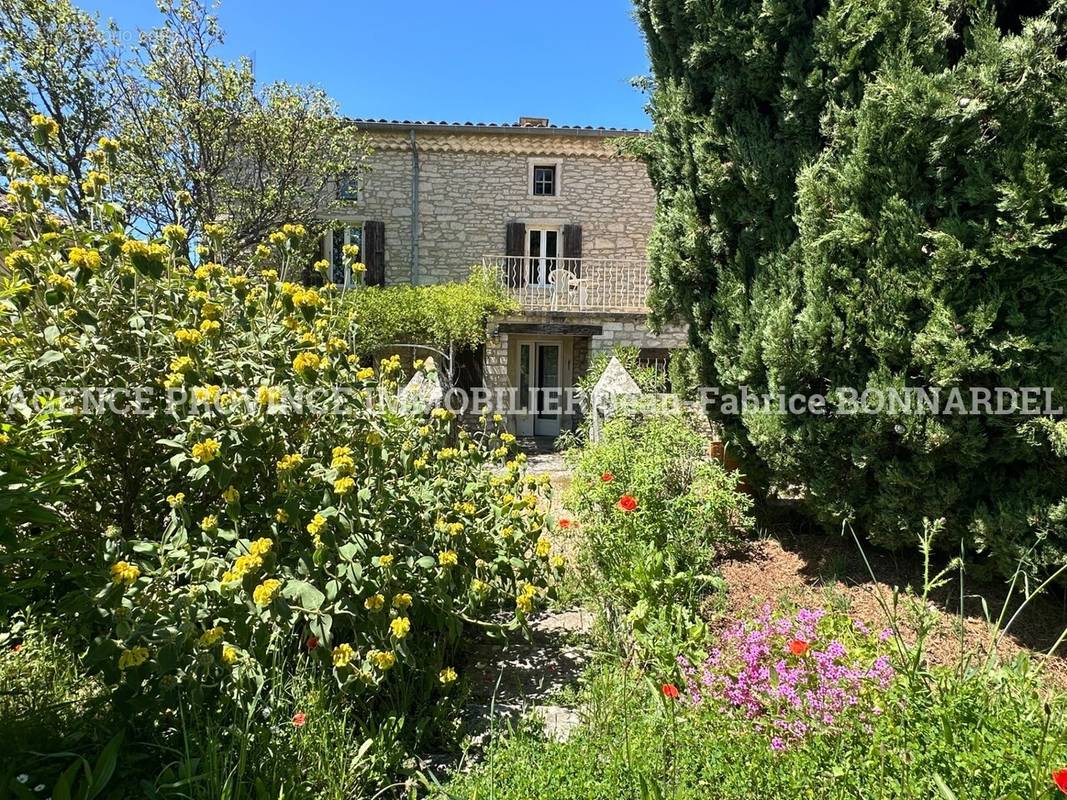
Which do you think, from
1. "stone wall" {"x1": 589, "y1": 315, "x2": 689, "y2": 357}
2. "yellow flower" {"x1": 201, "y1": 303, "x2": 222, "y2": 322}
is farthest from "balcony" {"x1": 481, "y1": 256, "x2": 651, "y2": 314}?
"yellow flower" {"x1": 201, "y1": 303, "x2": 222, "y2": 322}

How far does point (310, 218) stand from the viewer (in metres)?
10.9

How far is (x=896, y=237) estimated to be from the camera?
286 centimetres

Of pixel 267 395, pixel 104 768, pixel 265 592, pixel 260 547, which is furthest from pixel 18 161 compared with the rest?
pixel 104 768

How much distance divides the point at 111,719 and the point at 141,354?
131cm

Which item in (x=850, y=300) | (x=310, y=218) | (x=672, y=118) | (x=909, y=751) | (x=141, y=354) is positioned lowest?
(x=909, y=751)

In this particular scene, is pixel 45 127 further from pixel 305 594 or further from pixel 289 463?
pixel 305 594

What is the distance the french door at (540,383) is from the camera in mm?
14125

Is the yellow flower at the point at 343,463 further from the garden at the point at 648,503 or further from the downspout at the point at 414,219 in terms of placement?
the downspout at the point at 414,219

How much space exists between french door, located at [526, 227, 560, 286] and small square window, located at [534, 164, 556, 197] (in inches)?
35.4

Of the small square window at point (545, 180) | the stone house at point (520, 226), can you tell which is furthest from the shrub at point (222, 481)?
the small square window at point (545, 180)

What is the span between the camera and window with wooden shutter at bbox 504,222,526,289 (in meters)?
13.2

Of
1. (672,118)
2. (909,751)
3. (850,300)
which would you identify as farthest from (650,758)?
(672,118)

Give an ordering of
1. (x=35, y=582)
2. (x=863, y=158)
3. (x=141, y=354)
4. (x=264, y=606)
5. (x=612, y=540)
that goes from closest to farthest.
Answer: (x=35, y=582) < (x=264, y=606) < (x=141, y=354) < (x=863, y=158) < (x=612, y=540)

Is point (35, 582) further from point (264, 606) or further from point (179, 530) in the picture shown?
point (264, 606)
